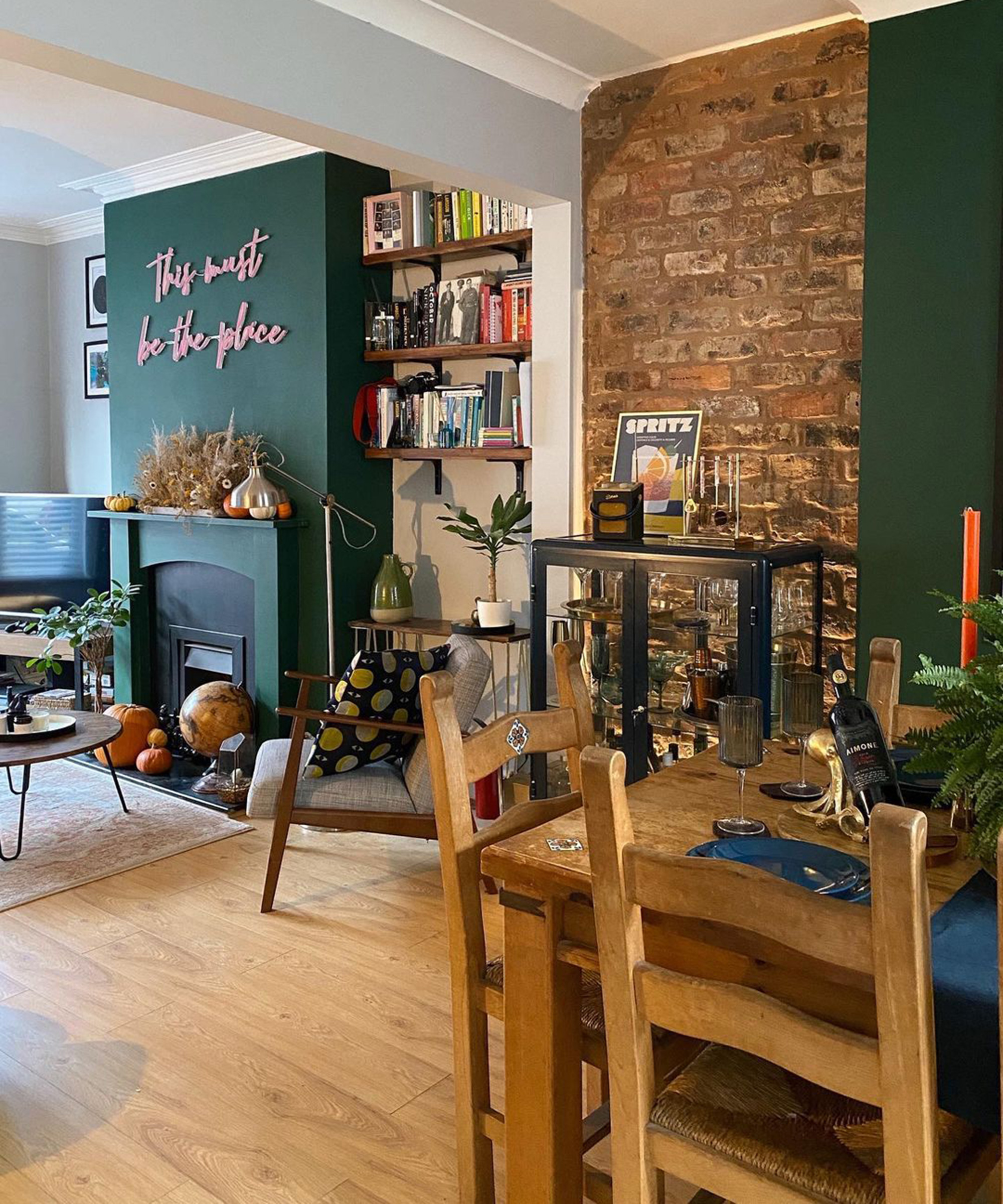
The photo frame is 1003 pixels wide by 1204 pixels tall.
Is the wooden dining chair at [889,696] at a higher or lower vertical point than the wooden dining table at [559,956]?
higher

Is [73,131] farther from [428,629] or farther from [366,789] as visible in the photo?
[366,789]

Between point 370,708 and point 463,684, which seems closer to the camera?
point 370,708

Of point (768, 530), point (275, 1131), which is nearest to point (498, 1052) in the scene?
point (275, 1131)

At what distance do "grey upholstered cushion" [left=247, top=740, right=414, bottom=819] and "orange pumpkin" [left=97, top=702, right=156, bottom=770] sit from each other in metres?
1.71

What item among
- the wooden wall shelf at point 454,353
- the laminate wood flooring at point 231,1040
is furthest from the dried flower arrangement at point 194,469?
the laminate wood flooring at point 231,1040

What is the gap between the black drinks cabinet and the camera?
3.53 metres

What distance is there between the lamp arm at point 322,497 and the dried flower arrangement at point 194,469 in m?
0.14

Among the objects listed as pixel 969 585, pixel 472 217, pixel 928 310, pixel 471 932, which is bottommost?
pixel 471 932

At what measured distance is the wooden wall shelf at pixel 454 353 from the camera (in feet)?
14.9

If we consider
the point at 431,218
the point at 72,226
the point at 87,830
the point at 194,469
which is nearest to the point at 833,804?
the point at 87,830

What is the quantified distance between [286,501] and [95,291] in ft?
9.14

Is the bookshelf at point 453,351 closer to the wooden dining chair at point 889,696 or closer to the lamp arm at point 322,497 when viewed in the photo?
the lamp arm at point 322,497

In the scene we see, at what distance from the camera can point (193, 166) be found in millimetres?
5324

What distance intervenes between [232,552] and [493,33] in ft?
8.53
